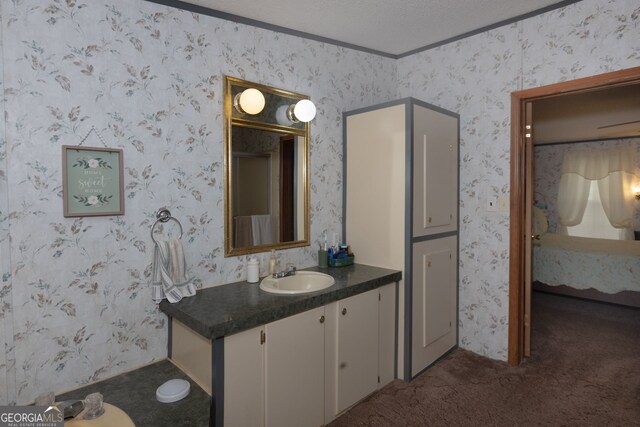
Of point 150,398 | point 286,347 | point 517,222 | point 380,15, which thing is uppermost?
point 380,15

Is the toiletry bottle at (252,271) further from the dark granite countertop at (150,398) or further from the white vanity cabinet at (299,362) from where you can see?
the dark granite countertop at (150,398)

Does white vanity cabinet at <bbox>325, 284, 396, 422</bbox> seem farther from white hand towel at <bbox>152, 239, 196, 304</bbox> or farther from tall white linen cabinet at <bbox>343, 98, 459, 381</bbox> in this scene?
white hand towel at <bbox>152, 239, 196, 304</bbox>

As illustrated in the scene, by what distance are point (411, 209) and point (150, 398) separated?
1741mm

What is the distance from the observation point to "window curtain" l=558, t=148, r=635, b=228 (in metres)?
4.17

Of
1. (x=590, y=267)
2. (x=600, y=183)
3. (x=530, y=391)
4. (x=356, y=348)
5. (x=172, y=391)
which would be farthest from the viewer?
(x=600, y=183)

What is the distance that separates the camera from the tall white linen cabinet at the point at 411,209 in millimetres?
2371

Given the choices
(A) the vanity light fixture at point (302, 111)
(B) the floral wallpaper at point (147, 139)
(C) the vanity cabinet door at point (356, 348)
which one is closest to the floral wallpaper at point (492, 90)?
(B) the floral wallpaper at point (147, 139)

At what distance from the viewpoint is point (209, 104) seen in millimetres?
2051

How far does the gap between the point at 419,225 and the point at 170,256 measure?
60.9 inches

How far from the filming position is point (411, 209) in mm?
2342

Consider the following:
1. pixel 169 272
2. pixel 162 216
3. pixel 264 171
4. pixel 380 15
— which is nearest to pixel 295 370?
pixel 169 272

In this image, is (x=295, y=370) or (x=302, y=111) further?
(x=302, y=111)

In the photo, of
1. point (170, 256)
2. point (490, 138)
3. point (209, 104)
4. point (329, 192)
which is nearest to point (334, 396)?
point (170, 256)

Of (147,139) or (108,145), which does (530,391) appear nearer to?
(147,139)
